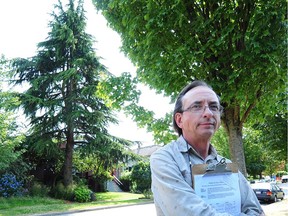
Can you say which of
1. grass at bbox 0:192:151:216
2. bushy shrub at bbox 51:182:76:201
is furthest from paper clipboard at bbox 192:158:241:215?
bushy shrub at bbox 51:182:76:201

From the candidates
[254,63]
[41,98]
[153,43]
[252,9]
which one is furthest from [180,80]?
[41,98]

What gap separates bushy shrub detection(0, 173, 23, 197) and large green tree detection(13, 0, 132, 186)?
2.60 m

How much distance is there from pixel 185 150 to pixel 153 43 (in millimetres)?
3862

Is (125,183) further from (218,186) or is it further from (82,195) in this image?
(218,186)

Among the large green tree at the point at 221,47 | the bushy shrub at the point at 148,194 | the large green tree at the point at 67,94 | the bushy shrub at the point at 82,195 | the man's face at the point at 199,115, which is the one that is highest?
the large green tree at the point at 67,94

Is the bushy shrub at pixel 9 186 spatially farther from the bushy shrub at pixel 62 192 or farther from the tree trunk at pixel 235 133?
the tree trunk at pixel 235 133

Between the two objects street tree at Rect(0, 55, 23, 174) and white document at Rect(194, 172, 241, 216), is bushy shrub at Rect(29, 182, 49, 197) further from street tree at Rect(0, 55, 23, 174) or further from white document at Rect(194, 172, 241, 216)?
white document at Rect(194, 172, 241, 216)

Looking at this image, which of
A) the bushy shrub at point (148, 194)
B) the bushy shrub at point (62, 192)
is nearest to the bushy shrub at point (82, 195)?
the bushy shrub at point (62, 192)

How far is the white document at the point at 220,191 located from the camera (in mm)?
1794

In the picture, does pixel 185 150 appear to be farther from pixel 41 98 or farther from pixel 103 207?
pixel 41 98

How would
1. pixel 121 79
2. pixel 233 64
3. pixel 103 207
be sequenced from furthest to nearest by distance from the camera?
pixel 103 207, pixel 121 79, pixel 233 64

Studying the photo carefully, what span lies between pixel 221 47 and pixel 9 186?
19.4 m

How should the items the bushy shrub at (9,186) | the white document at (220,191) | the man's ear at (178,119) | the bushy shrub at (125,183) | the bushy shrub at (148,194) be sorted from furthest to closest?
the bushy shrub at (125,183), the bushy shrub at (148,194), the bushy shrub at (9,186), the man's ear at (178,119), the white document at (220,191)

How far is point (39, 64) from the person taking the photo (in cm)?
2422
